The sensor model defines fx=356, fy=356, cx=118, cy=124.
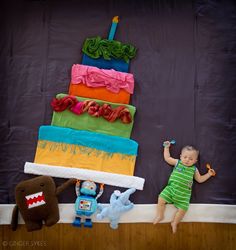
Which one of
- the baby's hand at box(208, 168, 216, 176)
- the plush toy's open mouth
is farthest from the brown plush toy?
the baby's hand at box(208, 168, 216, 176)

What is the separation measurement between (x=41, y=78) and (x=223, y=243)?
1259mm

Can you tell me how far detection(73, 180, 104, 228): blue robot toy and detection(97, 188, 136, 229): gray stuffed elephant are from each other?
1.8 inches

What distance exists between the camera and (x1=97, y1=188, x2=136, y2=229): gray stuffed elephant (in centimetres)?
172

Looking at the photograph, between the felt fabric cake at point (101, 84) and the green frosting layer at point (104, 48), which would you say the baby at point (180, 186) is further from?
the green frosting layer at point (104, 48)

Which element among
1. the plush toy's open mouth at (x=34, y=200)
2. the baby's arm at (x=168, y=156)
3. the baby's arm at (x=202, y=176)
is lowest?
the plush toy's open mouth at (x=34, y=200)

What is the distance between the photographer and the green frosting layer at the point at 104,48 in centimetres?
181

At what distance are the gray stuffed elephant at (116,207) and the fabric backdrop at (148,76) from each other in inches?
2.1

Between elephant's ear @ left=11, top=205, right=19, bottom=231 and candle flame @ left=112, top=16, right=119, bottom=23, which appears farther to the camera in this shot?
candle flame @ left=112, top=16, right=119, bottom=23

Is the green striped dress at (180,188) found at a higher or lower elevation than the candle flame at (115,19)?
lower

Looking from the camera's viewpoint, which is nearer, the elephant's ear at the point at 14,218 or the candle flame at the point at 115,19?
the elephant's ear at the point at 14,218

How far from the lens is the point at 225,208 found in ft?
5.94

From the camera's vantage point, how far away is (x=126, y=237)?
71.3 inches

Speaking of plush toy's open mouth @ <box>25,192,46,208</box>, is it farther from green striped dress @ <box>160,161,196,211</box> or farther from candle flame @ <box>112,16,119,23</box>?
candle flame @ <box>112,16,119,23</box>

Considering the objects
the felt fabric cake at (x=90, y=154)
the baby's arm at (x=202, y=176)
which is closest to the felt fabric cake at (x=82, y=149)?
the felt fabric cake at (x=90, y=154)
